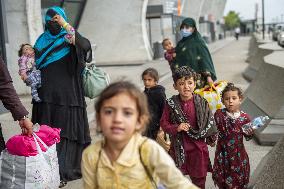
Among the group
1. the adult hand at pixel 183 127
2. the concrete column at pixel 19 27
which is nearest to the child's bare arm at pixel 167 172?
the adult hand at pixel 183 127

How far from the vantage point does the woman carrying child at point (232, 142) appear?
4.41 m

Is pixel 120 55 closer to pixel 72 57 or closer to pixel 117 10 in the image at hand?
pixel 117 10

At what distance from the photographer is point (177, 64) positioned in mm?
7164

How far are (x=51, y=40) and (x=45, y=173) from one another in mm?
1530

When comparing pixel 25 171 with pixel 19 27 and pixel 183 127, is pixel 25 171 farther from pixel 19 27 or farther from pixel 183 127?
pixel 19 27

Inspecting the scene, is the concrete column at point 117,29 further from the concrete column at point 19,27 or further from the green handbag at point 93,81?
the green handbag at point 93,81

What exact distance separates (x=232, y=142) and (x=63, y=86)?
186 cm

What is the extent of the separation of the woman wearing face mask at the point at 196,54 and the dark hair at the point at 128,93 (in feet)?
14.6

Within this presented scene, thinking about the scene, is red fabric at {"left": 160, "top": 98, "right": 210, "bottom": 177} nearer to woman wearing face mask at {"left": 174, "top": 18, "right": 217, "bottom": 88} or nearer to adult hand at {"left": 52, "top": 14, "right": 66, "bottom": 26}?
adult hand at {"left": 52, "top": 14, "right": 66, "bottom": 26}

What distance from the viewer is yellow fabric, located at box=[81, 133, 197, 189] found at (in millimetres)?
2375

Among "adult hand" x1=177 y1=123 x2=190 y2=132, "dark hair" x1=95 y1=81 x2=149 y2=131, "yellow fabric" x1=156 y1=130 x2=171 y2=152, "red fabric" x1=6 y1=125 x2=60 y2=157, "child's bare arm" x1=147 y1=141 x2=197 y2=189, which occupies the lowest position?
"yellow fabric" x1=156 y1=130 x2=171 y2=152

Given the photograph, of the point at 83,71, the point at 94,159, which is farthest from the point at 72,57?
the point at 94,159

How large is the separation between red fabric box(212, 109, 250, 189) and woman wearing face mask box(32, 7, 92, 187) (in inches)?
63.2

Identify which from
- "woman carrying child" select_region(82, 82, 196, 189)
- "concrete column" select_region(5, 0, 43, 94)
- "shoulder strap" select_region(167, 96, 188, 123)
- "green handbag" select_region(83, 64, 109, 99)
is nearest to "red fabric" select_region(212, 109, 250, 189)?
"shoulder strap" select_region(167, 96, 188, 123)
